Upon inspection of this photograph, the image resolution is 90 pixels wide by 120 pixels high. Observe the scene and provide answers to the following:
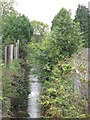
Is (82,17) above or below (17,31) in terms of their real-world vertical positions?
above

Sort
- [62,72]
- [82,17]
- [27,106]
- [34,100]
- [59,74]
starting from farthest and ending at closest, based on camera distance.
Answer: [82,17] < [62,72] < [59,74] < [34,100] < [27,106]

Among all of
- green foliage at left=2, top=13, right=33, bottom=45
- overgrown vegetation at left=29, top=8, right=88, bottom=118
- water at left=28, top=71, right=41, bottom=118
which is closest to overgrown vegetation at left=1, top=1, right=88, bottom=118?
overgrown vegetation at left=29, top=8, right=88, bottom=118

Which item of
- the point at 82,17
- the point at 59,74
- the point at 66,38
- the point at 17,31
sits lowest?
the point at 59,74

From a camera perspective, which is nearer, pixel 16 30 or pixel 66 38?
pixel 66 38

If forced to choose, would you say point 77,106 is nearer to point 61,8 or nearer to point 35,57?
point 35,57

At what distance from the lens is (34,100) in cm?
706

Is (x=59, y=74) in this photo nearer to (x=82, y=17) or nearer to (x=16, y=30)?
(x=16, y=30)

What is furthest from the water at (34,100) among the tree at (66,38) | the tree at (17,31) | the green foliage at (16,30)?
the green foliage at (16,30)

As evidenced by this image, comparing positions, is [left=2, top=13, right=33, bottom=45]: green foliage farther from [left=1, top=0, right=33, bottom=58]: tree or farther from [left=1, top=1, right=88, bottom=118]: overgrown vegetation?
[left=1, top=1, right=88, bottom=118]: overgrown vegetation

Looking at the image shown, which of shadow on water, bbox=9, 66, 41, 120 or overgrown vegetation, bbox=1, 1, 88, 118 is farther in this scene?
shadow on water, bbox=9, 66, 41, 120

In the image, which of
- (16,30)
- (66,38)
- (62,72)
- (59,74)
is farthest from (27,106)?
(16,30)

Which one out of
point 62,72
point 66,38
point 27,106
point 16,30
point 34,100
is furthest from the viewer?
point 16,30

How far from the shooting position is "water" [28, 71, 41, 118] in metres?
5.84

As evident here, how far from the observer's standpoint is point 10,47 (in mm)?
10523
